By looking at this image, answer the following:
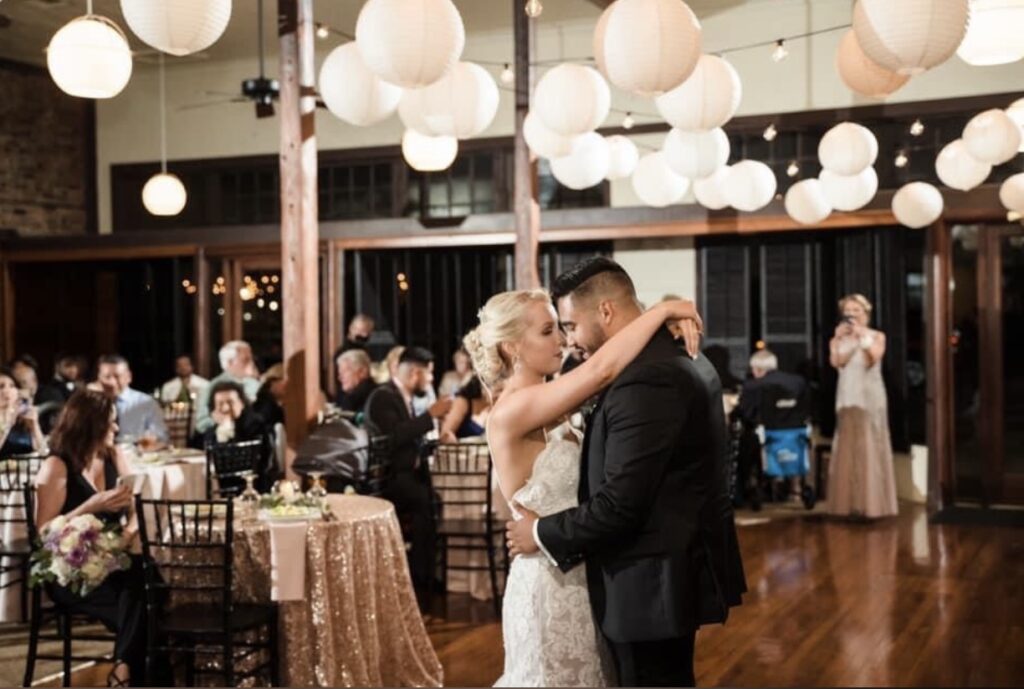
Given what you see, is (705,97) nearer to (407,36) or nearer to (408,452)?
(407,36)

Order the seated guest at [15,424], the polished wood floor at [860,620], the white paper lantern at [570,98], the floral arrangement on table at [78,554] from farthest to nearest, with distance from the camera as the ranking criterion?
the seated guest at [15,424], the white paper lantern at [570,98], the polished wood floor at [860,620], the floral arrangement on table at [78,554]

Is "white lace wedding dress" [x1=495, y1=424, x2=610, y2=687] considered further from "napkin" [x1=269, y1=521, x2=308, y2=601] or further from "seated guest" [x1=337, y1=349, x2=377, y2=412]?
"seated guest" [x1=337, y1=349, x2=377, y2=412]

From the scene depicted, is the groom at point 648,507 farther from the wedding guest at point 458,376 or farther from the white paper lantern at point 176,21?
the wedding guest at point 458,376

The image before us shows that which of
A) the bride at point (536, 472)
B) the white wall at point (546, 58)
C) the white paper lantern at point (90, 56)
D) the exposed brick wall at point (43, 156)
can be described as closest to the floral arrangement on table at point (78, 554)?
the white paper lantern at point (90, 56)

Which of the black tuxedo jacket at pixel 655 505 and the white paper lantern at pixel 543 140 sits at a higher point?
the white paper lantern at pixel 543 140

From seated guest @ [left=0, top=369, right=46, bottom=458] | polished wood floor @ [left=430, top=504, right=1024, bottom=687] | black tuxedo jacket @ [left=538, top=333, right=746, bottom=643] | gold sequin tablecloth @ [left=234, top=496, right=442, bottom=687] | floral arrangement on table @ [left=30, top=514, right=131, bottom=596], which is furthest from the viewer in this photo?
seated guest @ [left=0, top=369, right=46, bottom=458]

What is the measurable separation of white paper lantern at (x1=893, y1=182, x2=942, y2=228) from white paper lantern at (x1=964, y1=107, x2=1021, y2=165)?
191 cm

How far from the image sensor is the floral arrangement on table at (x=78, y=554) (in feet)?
15.2

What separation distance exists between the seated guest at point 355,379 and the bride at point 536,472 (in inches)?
197

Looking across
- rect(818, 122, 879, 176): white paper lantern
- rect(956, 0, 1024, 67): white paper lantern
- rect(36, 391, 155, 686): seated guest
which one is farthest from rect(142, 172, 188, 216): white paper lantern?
rect(956, 0, 1024, 67): white paper lantern

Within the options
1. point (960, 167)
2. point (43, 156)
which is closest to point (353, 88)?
point (960, 167)

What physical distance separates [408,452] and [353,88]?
8.72 feet

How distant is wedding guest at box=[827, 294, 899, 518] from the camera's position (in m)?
9.34

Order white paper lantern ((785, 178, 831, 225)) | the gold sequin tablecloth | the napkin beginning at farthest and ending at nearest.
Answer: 1. white paper lantern ((785, 178, 831, 225))
2. the gold sequin tablecloth
3. the napkin
